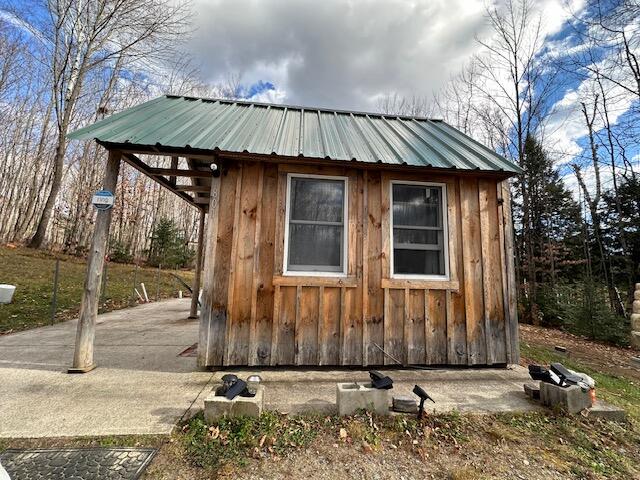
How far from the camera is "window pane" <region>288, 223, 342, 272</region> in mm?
4031

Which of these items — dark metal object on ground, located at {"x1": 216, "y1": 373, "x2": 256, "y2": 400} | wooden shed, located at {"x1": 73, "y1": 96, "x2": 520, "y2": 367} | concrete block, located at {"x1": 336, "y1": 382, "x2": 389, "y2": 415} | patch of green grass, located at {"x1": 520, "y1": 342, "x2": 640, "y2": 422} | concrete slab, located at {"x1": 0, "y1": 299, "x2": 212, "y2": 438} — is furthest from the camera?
wooden shed, located at {"x1": 73, "y1": 96, "x2": 520, "y2": 367}

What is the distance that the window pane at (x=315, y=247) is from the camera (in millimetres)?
4031

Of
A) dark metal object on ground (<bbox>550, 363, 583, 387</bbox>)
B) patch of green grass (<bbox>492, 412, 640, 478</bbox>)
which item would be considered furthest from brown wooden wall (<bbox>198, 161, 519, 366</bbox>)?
patch of green grass (<bbox>492, 412, 640, 478</bbox>)

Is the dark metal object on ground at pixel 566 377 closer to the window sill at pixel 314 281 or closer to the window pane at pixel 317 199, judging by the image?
the window sill at pixel 314 281

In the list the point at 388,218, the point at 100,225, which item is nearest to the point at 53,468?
the point at 100,225

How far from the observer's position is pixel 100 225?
368 cm

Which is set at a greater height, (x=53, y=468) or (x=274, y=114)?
(x=274, y=114)

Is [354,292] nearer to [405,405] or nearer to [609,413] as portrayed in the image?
[405,405]

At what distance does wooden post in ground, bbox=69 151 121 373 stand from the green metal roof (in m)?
0.76

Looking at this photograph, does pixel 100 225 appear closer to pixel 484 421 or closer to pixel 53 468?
pixel 53 468

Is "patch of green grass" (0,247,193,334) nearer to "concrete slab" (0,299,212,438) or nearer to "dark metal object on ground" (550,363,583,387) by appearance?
"concrete slab" (0,299,212,438)

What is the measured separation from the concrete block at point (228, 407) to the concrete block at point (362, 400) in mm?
782

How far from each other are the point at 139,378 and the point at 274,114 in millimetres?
4646

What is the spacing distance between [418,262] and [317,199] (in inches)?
70.4
